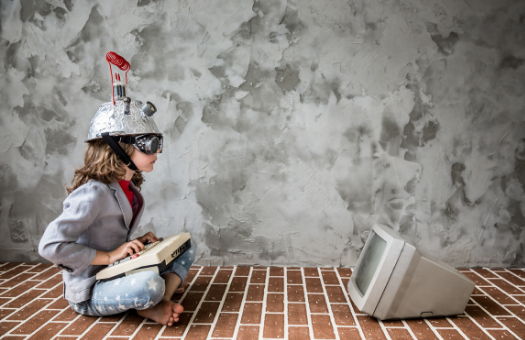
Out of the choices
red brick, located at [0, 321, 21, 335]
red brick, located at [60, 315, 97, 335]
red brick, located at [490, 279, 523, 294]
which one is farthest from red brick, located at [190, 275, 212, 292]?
red brick, located at [490, 279, 523, 294]

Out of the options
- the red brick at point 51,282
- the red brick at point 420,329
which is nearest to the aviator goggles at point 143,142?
the red brick at point 51,282

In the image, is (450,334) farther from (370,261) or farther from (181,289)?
(181,289)

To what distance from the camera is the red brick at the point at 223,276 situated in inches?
114

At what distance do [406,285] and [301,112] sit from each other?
135 centimetres

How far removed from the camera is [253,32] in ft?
9.77

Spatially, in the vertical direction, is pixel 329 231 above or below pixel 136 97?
below

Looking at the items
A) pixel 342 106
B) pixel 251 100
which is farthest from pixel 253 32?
pixel 342 106

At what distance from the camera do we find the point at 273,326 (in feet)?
7.32

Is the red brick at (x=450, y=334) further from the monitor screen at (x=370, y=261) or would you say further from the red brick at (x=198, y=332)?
the red brick at (x=198, y=332)

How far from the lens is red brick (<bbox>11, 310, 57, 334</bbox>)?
2.21 m

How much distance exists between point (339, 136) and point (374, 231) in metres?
0.79

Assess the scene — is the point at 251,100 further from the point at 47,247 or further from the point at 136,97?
the point at 47,247

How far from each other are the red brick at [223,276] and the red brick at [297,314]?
22.4 inches

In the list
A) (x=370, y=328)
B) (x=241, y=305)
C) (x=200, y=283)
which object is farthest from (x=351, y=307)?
(x=200, y=283)
